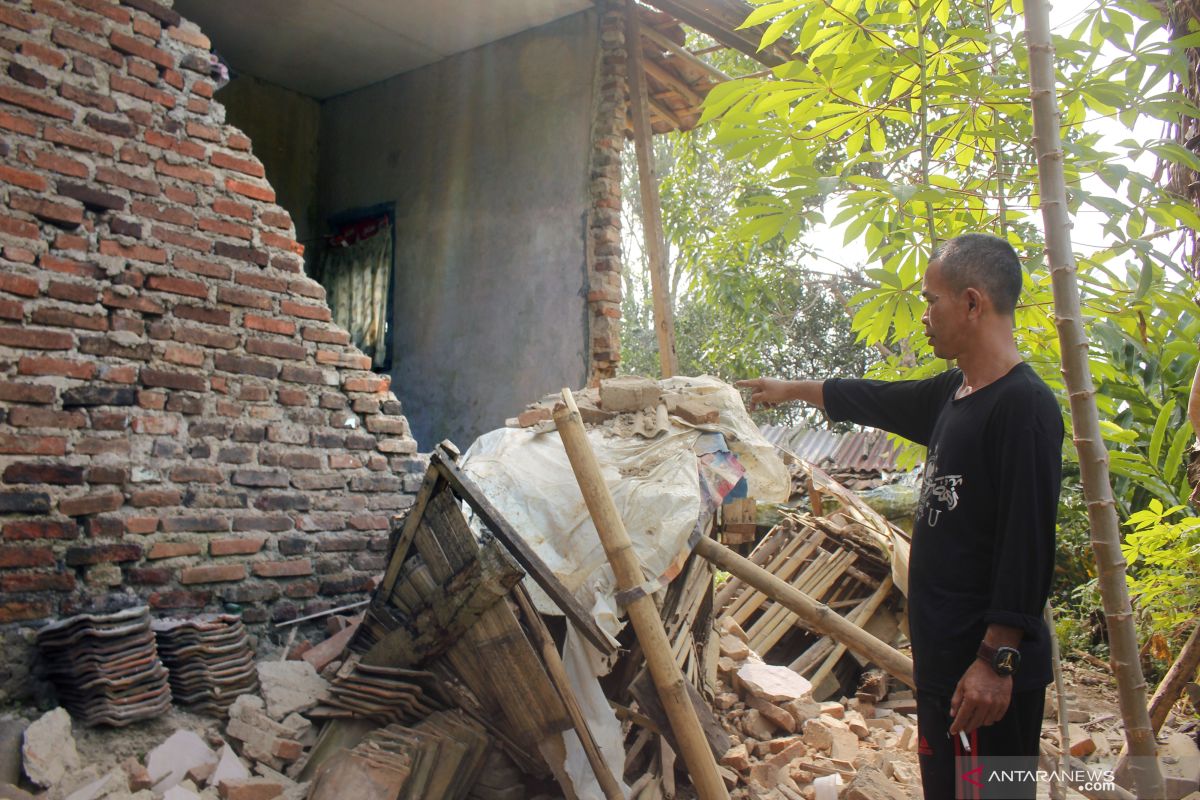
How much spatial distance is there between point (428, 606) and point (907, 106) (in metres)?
2.38

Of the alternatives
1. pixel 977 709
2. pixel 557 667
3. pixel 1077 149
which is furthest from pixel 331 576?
pixel 1077 149

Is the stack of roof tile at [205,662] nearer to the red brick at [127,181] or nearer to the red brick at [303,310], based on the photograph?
the red brick at [303,310]

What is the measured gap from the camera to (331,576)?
13.4ft

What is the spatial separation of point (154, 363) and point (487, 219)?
323 cm

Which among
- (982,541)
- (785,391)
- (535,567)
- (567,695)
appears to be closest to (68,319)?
(535,567)

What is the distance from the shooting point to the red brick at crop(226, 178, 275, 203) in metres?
3.91

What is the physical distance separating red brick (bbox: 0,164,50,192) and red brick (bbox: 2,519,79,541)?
4.23 feet

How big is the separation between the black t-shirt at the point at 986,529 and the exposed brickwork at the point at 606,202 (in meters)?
3.80

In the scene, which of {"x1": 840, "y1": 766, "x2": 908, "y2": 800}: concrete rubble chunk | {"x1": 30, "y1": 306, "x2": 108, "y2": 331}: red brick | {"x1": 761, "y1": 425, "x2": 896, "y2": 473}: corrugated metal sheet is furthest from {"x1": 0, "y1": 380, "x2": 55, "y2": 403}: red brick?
{"x1": 761, "y1": 425, "x2": 896, "y2": 473}: corrugated metal sheet

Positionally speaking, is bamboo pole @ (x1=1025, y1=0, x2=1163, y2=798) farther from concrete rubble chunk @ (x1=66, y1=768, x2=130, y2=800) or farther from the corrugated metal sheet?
the corrugated metal sheet

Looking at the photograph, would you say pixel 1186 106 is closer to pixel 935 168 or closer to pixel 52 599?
pixel 935 168

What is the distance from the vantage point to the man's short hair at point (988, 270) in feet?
6.69

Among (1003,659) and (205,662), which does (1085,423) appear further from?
(205,662)

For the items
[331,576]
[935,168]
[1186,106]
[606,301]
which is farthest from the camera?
[606,301]
